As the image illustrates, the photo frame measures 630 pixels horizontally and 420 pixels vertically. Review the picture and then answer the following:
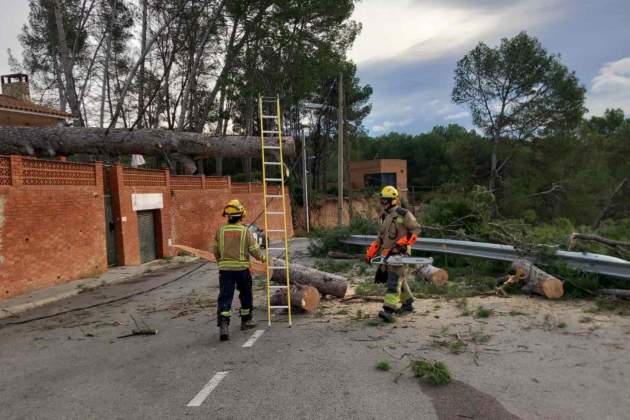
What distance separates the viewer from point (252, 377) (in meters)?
4.87

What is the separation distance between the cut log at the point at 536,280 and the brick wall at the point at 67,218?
33.8 ft

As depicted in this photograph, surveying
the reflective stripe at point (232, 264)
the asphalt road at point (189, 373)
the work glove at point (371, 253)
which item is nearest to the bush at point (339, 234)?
the work glove at point (371, 253)

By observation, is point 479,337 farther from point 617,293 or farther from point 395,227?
point 617,293

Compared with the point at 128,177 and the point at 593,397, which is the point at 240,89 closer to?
the point at 128,177

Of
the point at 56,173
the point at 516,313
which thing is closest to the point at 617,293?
the point at 516,313

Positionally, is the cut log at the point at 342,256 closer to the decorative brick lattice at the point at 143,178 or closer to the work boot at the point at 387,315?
the decorative brick lattice at the point at 143,178

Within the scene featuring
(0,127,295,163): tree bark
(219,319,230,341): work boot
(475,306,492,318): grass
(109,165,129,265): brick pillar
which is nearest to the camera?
(219,319,230,341): work boot

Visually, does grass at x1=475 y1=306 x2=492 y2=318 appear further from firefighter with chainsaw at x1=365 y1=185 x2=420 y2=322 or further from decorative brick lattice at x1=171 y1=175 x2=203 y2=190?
decorative brick lattice at x1=171 y1=175 x2=203 y2=190

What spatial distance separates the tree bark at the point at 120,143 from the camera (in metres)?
12.7

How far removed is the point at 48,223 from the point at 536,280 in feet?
36.0

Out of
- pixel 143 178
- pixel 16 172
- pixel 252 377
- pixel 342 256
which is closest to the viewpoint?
pixel 252 377

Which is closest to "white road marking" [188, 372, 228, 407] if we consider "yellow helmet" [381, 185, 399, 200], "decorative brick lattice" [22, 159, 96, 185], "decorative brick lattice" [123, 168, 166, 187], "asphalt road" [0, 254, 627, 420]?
"asphalt road" [0, 254, 627, 420]

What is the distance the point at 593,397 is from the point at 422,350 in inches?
72.5

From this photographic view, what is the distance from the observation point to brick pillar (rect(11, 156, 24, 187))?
425 inches
